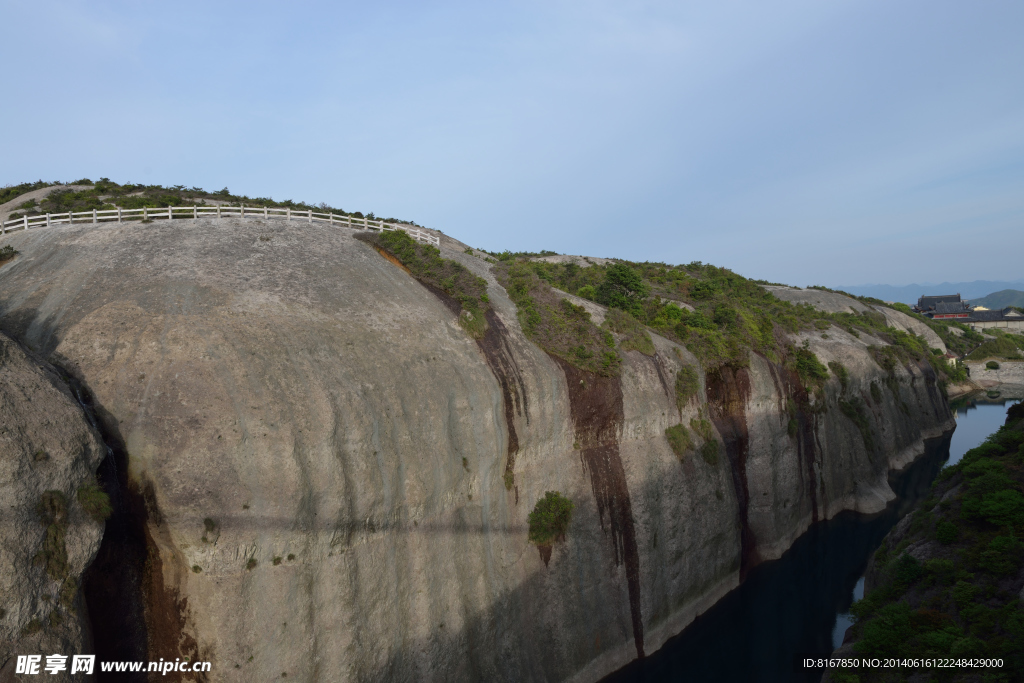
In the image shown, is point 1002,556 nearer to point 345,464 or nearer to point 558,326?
point 558,326

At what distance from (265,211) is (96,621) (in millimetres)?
19699

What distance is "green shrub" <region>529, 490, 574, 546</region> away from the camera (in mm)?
24422

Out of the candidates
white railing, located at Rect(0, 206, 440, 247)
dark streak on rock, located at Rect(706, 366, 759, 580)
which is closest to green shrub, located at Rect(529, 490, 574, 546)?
dark streak on rock, located at Rect(706, 366, 759, 580)

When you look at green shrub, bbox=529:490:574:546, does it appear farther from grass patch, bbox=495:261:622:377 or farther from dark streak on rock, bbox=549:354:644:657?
grass patch, bbox=495:261:622:377

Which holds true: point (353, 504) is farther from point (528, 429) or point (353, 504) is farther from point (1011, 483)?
point (1011, 483)

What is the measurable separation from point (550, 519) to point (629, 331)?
43.8 ft

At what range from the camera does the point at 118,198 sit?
40781 mm

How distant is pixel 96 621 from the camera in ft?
50.0

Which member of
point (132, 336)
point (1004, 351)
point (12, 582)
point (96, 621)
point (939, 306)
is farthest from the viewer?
point (939, 306)

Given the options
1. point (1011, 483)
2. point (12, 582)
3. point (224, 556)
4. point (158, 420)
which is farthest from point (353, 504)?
point (1011, 483)

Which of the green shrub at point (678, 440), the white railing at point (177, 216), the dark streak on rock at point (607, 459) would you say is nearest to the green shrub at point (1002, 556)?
the green shrub at point (678, 440)

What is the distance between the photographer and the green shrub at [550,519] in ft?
80.1

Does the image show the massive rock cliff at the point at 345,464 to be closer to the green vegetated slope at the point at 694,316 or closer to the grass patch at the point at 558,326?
the grass patch at the point at 558,326

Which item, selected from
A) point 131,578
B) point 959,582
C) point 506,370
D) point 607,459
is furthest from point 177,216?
point 959,582
